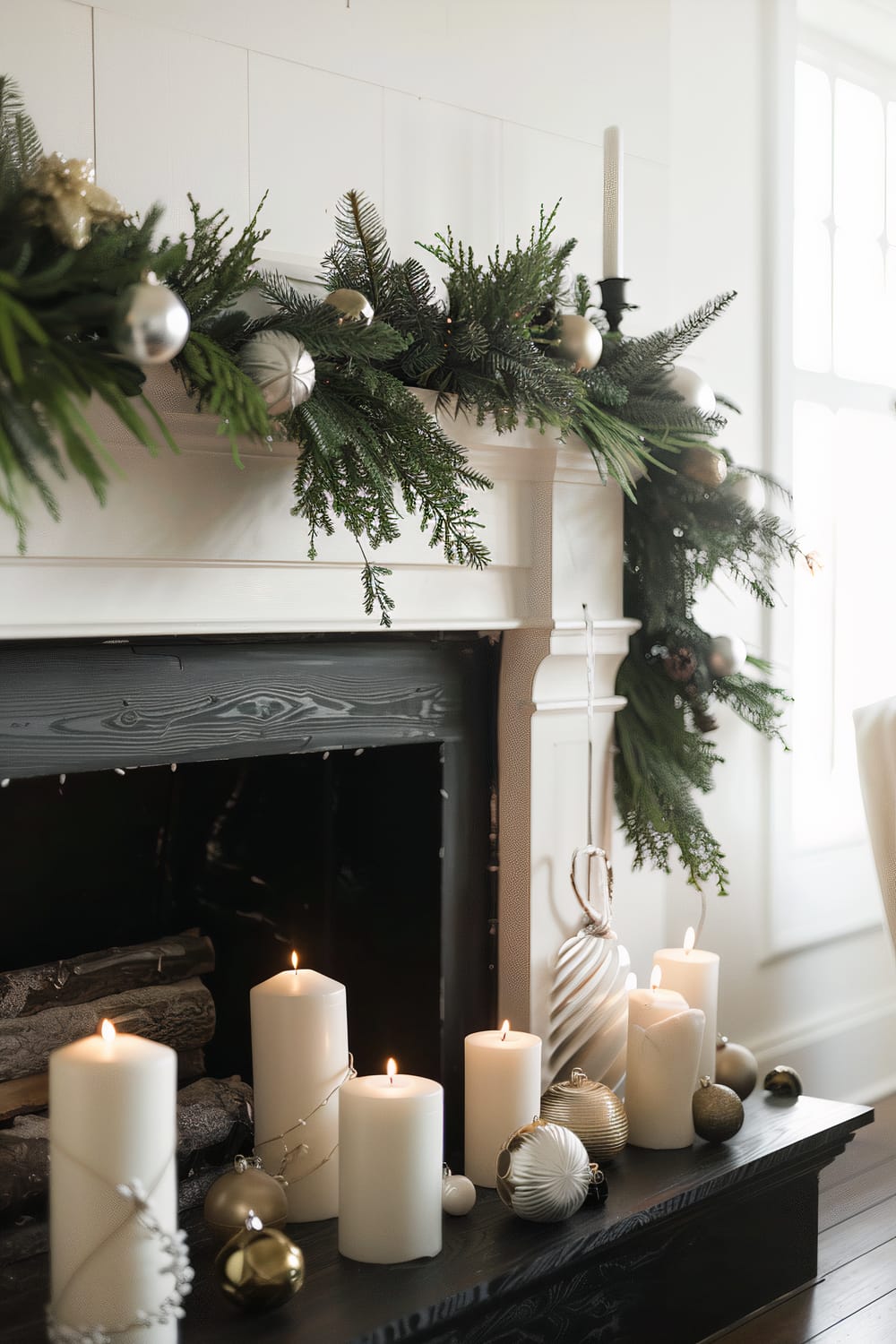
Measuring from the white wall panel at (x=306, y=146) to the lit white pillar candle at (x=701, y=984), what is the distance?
1.06m

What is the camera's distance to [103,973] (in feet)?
5.64

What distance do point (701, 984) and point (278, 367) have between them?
1.05 meters

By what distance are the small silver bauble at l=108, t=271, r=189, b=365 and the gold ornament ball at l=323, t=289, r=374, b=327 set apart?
0.30m

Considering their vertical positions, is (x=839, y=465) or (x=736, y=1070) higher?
(x=839, y=465)

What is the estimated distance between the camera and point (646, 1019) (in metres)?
1.70

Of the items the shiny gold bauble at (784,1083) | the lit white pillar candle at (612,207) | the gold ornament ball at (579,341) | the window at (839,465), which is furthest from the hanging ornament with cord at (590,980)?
the window at (839,465)

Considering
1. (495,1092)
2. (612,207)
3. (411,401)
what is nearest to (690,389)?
(612,207)

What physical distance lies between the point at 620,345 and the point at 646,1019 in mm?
892

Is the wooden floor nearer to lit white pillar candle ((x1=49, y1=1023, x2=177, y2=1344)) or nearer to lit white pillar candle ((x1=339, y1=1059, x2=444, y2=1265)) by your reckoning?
lit white pillar candle ((x1=339, y1=1059, x2=444, y2=1265))

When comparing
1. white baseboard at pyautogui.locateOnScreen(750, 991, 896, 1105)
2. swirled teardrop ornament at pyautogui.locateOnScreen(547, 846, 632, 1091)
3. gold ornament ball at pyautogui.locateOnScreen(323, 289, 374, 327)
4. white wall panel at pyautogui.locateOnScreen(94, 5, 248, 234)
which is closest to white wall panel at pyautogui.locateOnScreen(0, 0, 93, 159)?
white wall panel at pyautogui.locateOnScreen(94, 5, 248, 234)

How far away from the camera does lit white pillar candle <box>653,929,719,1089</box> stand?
5.91 feet

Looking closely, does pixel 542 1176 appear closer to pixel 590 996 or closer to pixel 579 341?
pixel 590 996

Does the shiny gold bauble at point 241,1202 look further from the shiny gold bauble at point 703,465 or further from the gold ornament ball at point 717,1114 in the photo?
the shiny gold bauble at point 703,465

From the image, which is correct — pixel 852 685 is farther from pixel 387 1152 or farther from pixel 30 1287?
pixel 30 1287
